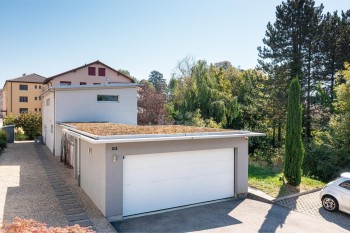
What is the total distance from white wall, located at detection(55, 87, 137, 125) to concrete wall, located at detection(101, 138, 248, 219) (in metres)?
12.6

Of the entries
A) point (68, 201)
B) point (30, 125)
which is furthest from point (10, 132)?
point (68, 201)

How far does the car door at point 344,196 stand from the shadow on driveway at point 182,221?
4.19 meters

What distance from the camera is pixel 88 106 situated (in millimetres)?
20938

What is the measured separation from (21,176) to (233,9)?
15564 millimetres

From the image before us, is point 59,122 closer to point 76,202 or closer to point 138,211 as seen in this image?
point 76,202

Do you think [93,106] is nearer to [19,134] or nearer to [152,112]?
→ [152,112]

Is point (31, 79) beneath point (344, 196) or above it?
above

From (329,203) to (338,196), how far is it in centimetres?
50

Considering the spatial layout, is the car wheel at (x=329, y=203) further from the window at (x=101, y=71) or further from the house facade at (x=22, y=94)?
the house facade at (x=22, y=94)

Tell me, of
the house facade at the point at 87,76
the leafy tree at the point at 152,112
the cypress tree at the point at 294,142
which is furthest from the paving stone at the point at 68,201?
the house facade at the point at 87,76

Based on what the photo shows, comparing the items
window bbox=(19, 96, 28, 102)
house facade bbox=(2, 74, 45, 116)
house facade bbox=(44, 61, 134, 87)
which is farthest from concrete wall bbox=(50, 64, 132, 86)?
window bbox=(19, 96, 28, 102)

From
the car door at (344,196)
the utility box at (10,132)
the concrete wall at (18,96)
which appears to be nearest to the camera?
the car door at (344,196)

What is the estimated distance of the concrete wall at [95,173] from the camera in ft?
29.9

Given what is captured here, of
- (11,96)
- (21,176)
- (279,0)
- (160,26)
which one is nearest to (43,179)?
(21,176)
